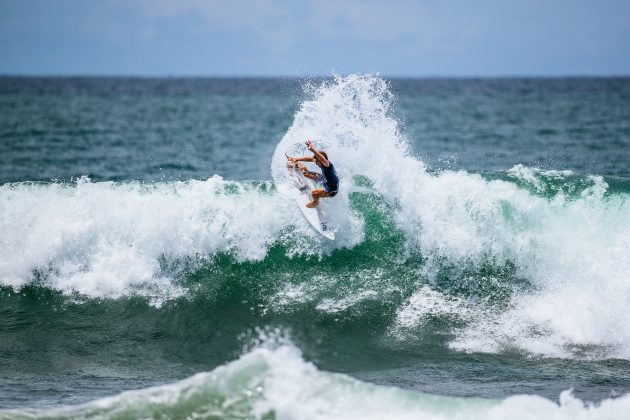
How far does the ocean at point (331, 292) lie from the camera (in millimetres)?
8352

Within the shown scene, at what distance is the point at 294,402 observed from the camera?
795 centimetres

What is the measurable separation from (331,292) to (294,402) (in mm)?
4794

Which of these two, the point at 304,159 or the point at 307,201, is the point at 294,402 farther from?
the point at 304,159

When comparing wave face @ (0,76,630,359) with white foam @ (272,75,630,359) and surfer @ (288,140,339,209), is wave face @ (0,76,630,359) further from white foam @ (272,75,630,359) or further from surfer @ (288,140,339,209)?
surfer @ (288,140,339,209)

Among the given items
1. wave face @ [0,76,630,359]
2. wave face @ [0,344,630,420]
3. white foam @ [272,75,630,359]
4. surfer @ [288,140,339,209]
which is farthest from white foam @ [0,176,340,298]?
wave face @ [0,344,630,420]

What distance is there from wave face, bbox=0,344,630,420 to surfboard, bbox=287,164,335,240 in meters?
5.12

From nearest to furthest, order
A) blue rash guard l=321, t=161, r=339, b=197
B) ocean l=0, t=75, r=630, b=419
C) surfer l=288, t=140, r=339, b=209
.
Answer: ocean l=0, t=75, r=630, b=419
surfer l=288, t=140, r=339, b=209
blue rash guard l=321, t=161, r=339, b=197

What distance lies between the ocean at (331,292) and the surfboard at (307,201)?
0.97ft

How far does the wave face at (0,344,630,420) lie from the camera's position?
25.9 feet

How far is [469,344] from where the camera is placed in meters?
10.9

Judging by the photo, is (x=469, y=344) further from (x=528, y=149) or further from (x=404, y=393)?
(x=528, y=149)

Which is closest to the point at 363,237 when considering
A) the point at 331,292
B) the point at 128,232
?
the point at 331,292

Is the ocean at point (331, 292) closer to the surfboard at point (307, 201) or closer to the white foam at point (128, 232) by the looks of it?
the white foam at point (128, 232)

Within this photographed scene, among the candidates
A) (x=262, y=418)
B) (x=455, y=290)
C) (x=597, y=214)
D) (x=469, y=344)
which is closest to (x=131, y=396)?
(x=262, y=418)
